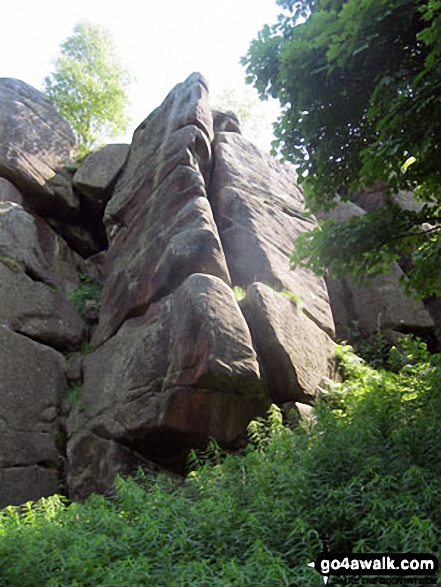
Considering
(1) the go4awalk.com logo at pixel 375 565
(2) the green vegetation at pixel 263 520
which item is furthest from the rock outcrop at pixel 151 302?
(1) the go4awalk.com logo at pixel 375 565

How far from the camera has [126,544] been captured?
14.1 ft

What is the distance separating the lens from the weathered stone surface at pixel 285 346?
8.11 m

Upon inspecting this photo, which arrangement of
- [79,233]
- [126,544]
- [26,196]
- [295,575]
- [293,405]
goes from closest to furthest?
[295,575], [126,544], [293,405], [26,196], [79,233]

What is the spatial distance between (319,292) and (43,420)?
5.94 metres

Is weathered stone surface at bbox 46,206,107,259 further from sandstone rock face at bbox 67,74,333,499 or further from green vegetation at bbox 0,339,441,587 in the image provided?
green vegetation at bbox 0,339,441,587

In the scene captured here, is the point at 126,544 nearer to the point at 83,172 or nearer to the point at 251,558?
the point at 251,558

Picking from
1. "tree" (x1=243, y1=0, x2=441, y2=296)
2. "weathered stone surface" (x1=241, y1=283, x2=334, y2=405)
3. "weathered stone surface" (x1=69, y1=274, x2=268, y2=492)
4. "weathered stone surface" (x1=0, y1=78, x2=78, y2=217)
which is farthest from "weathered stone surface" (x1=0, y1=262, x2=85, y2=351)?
"tree" (x1=243, y1=0, x2=441, y2=296)

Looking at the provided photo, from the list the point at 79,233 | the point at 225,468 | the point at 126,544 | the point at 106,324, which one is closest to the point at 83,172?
the point at 79,233

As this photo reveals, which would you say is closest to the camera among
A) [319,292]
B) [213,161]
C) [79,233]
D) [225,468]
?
[225,468]

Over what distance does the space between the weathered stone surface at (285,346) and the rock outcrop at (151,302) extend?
24 millimetres

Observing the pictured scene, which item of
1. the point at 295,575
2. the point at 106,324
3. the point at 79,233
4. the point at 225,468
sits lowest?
the point at 295,575

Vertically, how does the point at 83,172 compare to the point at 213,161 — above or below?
above

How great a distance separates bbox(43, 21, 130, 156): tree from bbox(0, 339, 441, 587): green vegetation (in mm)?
15910

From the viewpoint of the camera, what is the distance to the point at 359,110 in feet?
21.7
